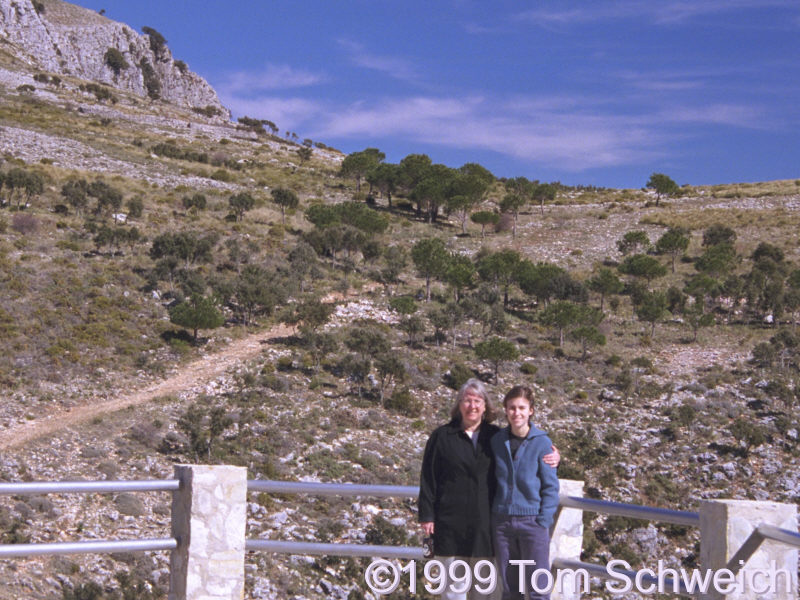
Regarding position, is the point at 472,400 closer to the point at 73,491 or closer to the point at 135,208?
the point at 73,491

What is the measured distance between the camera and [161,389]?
21.6 metres

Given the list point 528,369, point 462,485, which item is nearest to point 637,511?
point 462,485

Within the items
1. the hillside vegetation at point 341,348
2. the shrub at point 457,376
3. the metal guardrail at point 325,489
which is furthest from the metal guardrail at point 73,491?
the shrub at point 457,376

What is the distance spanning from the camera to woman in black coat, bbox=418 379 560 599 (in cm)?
396

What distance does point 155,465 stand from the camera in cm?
1655

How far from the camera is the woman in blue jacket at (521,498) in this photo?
3.96m

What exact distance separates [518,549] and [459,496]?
468 mm

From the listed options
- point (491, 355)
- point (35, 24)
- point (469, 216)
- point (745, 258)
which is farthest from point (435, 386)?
point (35, 24)

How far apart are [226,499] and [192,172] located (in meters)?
51.9

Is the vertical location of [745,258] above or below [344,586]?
above

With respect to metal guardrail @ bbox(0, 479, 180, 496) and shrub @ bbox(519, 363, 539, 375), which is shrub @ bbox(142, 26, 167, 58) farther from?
metal guardrail @ bbox(0, 479, 180, 496)

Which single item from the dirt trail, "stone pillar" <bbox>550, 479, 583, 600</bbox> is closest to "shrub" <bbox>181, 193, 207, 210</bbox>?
the dirt trail

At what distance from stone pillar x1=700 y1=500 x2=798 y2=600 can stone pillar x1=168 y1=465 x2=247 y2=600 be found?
2571mm

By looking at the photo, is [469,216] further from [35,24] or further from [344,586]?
[35,24]
